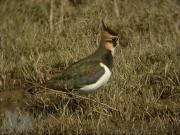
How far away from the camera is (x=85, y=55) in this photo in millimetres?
9695

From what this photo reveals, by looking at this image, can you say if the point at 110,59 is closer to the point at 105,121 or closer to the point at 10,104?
the point at 105,121

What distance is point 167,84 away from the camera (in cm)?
861

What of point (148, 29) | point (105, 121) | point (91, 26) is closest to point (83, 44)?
point (91, 26)

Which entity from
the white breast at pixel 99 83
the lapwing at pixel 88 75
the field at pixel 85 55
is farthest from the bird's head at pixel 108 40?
the field at pixel 85 55

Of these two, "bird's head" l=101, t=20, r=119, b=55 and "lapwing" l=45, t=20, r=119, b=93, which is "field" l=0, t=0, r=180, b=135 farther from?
"bird's head" l=101, t=20, r=119, b=55

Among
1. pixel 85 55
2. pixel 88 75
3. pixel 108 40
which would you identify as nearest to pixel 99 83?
pixel 88 75

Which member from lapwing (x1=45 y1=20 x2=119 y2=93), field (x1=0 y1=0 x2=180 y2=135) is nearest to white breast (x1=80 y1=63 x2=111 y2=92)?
lapwing (x1=45 y1=20 x2=119 y2=93)

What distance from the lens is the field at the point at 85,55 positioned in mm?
7586

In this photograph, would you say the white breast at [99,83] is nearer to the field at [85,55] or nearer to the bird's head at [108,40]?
the field at [85,55]

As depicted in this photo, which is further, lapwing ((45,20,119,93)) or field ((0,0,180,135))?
lapwing ((45,20,119,93))

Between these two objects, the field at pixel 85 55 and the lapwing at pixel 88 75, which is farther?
the lapwing at pixel 88 75

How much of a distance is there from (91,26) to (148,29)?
1.15m

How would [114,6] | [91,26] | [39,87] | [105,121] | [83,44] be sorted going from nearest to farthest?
[105,121], [39,87], [83,44], [91,26], [114,6]

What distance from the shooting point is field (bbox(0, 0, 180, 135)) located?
7586 millimetres
